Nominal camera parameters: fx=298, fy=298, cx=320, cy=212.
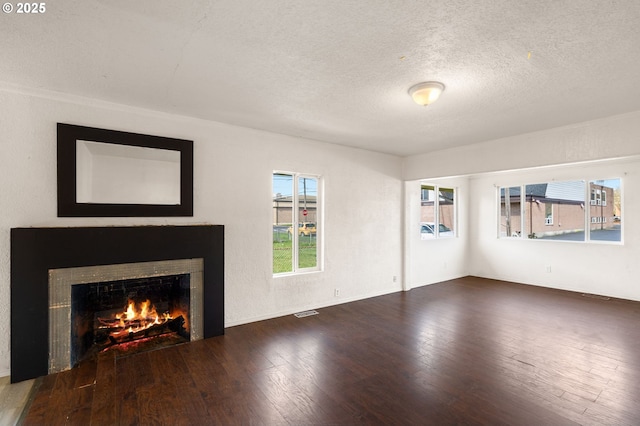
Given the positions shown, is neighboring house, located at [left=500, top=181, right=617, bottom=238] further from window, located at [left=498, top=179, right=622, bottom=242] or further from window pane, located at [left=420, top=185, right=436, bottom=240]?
window pane, located at [left=420, top=185, right=436, bottom=240]

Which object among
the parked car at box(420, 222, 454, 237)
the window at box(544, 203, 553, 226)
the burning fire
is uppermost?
the window at box(544, 203, 553, 226)

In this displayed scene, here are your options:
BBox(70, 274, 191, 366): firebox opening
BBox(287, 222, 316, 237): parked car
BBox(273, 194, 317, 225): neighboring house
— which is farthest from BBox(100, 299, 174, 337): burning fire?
BBox(287, 222, 316, 237): parked car

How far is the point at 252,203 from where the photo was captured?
4.05m

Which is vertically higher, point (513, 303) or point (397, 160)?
point (397, 160)

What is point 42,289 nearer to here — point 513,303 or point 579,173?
point 513,303

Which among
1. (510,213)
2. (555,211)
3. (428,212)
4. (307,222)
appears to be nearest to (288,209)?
(307,222)

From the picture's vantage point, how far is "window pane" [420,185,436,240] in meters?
6.65

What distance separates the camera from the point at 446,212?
277 inches

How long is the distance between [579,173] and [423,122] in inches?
169

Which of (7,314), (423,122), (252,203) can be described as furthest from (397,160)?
(7,314)

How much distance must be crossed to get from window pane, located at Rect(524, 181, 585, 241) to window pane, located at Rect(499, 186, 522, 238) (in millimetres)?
165

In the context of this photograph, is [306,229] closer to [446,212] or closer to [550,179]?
[446,212]

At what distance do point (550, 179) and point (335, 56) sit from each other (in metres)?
6.05

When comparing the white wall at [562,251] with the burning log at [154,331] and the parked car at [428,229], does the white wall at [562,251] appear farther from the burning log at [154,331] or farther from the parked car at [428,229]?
the burning log at [154,331]
